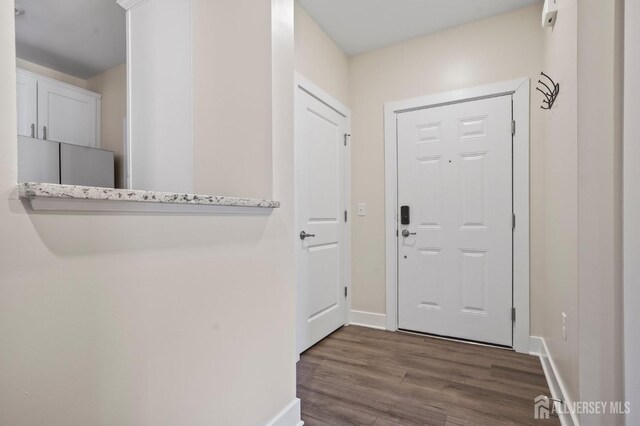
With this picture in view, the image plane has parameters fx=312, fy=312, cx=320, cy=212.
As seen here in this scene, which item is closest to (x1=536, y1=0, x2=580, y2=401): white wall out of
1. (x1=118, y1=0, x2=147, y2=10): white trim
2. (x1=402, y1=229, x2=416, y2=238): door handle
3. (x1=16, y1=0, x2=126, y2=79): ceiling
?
(x1=402, y1=229, x2=416, y2=238): door handle

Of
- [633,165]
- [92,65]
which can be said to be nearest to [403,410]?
[633,165]

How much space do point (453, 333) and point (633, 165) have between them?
200 centimetres

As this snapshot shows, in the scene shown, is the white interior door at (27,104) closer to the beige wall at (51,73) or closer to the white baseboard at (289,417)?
the beige wall at (51,73)

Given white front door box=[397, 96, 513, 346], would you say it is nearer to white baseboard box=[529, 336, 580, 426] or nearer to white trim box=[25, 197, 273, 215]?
white baseboard box=[529, 336, 580, 426]

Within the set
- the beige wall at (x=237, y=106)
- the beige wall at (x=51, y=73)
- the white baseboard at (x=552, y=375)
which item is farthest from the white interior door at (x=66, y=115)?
the white baseboard at (x=552, y=375)

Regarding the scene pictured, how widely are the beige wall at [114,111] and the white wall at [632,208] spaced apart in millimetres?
3762

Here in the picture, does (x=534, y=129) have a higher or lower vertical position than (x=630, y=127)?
higher

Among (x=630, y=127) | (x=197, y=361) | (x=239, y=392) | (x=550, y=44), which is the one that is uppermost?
(x=550, y=44)

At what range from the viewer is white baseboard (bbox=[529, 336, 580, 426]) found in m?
1.47

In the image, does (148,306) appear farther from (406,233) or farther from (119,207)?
(406,233)

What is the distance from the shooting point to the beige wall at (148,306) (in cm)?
67

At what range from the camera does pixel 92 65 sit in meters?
3.24

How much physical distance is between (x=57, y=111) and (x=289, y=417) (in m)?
3.55

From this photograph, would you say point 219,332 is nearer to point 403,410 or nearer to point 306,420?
point 306,420
